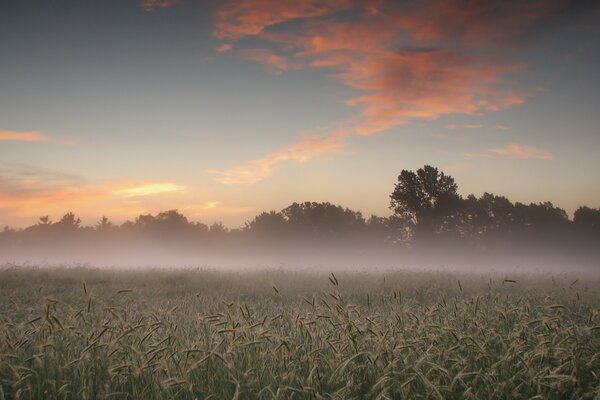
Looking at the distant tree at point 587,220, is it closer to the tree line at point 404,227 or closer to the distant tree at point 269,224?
the tree line at point 404,227

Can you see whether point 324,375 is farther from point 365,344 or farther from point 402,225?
A: point 402,225

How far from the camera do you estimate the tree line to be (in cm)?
5794

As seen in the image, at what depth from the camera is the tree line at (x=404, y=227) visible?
57938 mm

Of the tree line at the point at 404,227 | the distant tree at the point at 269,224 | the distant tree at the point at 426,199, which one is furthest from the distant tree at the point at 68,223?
the distant tree at the point at 426,199

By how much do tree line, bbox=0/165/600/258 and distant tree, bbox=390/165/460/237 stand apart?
0.14 metres

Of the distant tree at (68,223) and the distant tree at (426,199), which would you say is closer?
the distant tree at (426,199)

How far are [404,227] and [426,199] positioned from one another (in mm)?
5537

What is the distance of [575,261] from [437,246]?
85.0 ft

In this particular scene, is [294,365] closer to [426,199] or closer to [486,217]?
[426,199]

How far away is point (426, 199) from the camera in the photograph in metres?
58.0

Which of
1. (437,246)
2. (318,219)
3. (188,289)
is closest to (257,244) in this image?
(318,219)

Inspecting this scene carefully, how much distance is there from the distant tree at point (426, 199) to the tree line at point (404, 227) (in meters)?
0.14

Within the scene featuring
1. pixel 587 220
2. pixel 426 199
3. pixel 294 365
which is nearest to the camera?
pixel 294 365

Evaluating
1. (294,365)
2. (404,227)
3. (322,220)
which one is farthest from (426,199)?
(294,365)
